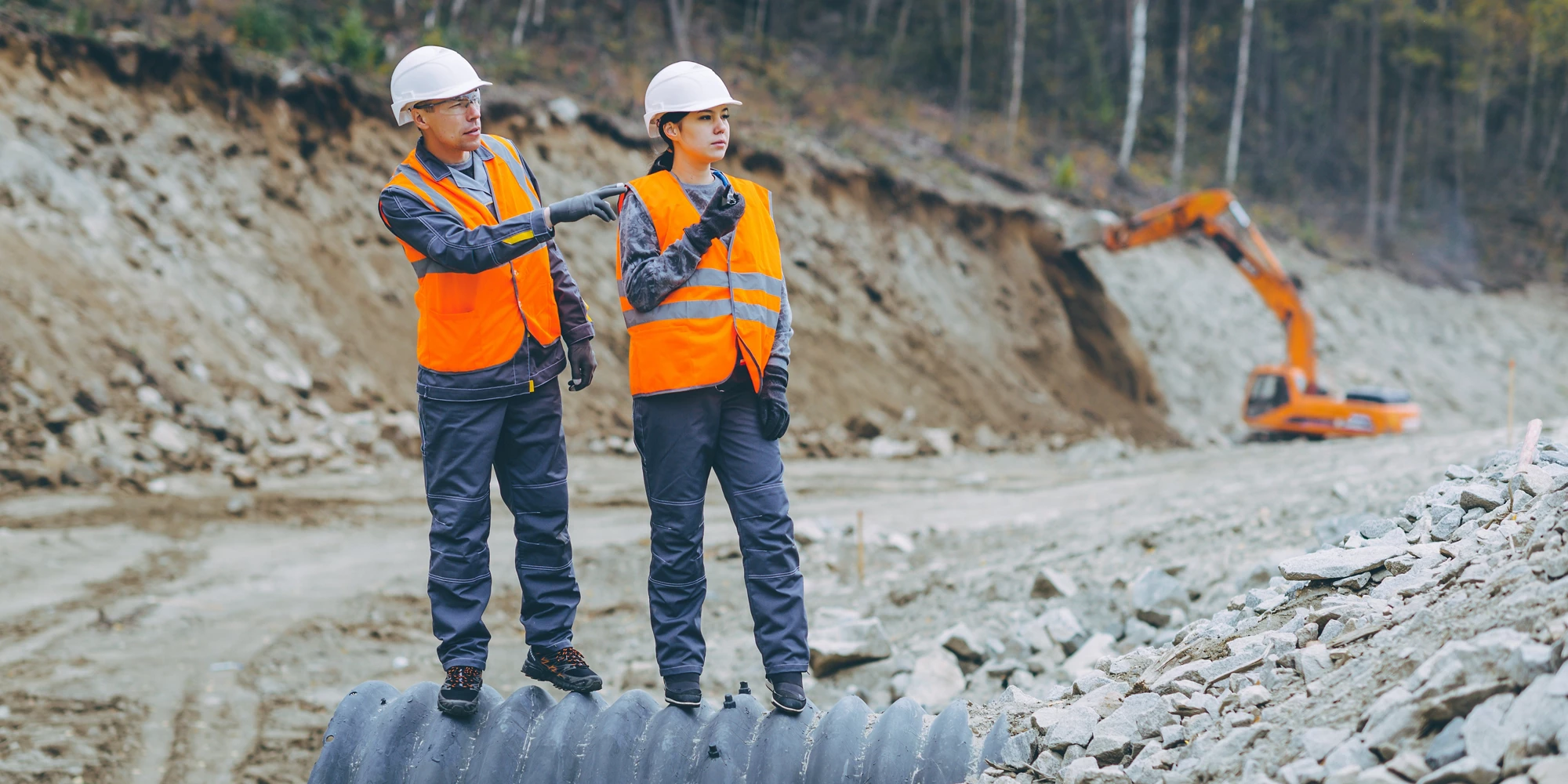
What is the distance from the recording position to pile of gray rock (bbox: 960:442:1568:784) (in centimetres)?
261

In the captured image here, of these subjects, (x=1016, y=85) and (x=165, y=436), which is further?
(x=1016, y=85)

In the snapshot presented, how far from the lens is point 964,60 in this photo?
31.9 metres

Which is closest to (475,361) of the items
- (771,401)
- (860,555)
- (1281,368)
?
(771,401)

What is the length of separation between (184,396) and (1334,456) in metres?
13.8

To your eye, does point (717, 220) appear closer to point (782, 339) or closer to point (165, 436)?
point (782, 339)

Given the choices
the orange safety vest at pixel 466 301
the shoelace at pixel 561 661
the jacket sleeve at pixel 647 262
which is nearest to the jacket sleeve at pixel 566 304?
the orange safety vest at pixel 466 301

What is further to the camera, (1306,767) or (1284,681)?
(1284,681)

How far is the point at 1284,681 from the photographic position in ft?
11.1

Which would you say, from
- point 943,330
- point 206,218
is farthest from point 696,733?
point 943,330

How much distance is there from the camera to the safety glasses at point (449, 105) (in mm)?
3938

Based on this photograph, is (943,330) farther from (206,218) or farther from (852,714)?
(852,714)

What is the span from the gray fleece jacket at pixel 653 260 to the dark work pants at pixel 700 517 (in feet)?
1.03

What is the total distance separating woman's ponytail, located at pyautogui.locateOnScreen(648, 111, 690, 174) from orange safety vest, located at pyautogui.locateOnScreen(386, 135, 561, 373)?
21.0 inches

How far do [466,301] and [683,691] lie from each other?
62.7 inches
